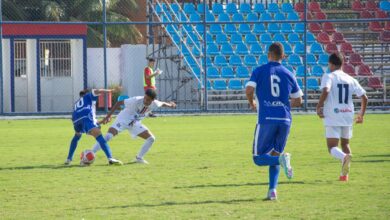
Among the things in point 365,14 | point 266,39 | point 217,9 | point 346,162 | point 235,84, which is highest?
point 217,9

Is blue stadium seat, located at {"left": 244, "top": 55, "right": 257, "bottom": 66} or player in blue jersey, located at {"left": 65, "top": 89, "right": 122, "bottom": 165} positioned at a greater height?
blue stadium seat, located at {"left": 244, "top": 55, "right": 257, "bottom": 66}

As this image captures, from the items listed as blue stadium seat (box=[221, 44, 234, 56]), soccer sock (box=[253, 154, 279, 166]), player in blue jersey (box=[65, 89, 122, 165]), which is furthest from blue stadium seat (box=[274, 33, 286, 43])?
soccer sock (box=[253, 154, 279, 166])

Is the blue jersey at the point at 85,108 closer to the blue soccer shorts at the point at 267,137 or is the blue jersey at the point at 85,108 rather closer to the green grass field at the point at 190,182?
the green grass field at the point at 190,182

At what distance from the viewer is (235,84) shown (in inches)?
1223

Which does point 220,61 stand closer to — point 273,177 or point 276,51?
point 276,51

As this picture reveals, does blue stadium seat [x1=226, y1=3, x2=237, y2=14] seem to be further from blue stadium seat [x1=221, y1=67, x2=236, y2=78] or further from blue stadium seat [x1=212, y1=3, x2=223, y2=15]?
blue stadium seat [x1=221, y1=67, x2=236, y2=78]

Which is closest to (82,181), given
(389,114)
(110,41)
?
(389,114)

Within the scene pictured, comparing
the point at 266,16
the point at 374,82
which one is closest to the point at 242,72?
the point at 266,16

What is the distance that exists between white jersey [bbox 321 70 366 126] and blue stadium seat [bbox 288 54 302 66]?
19.7 m

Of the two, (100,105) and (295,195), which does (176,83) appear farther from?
(295,195)

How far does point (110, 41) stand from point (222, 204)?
37.6m

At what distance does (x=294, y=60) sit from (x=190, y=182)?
20190 millimetres

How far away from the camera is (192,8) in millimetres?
34531

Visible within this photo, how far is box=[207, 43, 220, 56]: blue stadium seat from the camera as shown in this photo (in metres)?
32.3
